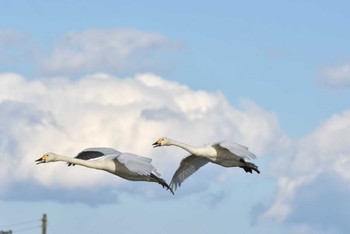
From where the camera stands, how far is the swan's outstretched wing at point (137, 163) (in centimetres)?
8700

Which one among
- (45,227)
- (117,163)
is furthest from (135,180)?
(45,227)

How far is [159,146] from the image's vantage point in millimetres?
94875

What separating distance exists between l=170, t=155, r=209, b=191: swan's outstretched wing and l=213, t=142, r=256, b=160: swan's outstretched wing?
6.92 metres

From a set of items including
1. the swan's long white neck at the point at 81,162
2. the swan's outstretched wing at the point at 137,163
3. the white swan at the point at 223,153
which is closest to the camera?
the swan's outstretched wing at the point at 137,163

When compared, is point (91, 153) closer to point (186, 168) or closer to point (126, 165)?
point (186, 168)

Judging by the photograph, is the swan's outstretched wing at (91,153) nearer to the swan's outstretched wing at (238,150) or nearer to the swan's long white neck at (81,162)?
the swan's long white neck at (81,162)

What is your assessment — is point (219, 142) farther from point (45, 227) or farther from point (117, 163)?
point (45, 227)

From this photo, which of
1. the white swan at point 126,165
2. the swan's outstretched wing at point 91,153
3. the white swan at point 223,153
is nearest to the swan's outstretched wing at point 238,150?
the white swan at point 223,153

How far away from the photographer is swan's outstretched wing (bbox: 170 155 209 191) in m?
97.2

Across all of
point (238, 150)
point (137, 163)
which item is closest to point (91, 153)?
point (137, 163)

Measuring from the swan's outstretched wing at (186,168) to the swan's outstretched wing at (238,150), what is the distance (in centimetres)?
692

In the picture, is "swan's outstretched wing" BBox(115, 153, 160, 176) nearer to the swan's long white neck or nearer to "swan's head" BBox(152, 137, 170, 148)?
the swan's long white neck

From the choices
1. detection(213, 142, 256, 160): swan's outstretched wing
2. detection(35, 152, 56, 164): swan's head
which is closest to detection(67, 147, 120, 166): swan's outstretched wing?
detection(35, 152, 56, 164): swan's head

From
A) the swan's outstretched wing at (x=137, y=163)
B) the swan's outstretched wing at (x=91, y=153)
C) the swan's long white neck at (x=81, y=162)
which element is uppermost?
the swan's outstretched wing at (x=91, y=153)
